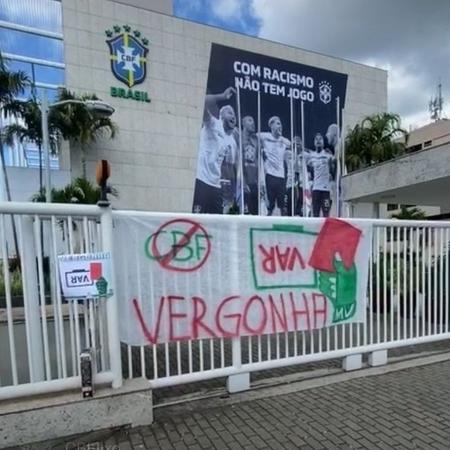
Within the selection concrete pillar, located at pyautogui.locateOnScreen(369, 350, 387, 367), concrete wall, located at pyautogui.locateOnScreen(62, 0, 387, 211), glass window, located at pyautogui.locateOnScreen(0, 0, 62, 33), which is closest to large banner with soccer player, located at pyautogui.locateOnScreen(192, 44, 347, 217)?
concrete wall, located at pyautogui.locateOnScreen(62, 0, 387, 211)

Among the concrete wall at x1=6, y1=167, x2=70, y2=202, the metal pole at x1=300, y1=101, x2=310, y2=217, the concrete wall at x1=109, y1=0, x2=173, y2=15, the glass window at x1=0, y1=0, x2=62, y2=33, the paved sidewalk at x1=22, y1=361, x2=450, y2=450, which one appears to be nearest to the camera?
the paved sidewalk at x1=22, y1=361, x2=450, y2=450

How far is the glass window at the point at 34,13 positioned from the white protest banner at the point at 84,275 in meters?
21.9

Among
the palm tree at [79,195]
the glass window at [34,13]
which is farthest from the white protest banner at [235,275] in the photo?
the glass window at [34,13]

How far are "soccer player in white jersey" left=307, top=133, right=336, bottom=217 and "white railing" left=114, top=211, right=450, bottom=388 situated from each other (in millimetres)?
22531

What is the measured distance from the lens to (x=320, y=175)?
28.0m

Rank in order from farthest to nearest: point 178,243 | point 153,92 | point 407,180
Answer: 1. point 153,92
2. point 407,180
3. point 178,243

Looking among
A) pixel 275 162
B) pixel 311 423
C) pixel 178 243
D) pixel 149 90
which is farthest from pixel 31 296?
pixel 275 162

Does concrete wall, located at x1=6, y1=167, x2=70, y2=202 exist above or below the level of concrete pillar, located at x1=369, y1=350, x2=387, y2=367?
above

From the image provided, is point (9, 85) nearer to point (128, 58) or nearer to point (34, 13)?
point (34, 13)

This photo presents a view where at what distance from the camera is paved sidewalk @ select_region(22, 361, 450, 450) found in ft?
10.3

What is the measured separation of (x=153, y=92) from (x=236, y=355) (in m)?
21.5

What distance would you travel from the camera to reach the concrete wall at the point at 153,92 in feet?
69.7

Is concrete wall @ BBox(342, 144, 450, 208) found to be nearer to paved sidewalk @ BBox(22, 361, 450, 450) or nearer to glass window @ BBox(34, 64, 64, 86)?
paved sidewalk @ BBox(22, 361, 450, 450)

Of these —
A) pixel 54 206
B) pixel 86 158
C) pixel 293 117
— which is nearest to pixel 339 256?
pixel 54 206
